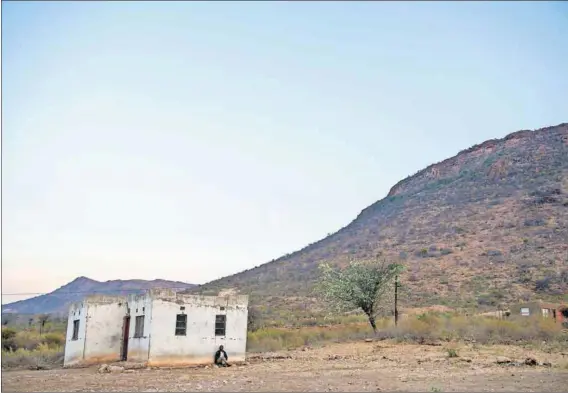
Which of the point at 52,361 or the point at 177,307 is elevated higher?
the point at 177,307

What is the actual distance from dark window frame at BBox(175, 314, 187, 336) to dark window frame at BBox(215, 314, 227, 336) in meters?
1.69

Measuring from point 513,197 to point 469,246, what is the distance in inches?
523

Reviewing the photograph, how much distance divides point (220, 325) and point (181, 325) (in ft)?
6.89

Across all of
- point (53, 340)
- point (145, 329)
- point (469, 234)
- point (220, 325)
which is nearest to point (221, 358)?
point (220, 325)

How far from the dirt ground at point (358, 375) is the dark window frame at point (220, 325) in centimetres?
207

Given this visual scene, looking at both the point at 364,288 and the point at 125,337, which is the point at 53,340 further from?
the point at 364,288

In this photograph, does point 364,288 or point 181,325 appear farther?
point 364,288

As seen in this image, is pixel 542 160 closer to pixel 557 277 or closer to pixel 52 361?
pixel 557 277

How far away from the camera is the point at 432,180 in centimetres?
→ 9156

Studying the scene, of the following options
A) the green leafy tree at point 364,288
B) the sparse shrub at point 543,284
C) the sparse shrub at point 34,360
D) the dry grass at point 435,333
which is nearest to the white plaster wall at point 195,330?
the dry grass at point 435,333

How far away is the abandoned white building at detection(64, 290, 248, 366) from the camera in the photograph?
2573cm

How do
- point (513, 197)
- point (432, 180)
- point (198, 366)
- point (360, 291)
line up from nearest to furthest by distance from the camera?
point (198, 366), point (360, 291), point (513, 197), point (432, 180)

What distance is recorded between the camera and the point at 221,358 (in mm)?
26750

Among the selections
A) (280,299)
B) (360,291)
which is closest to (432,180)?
(280,299)
